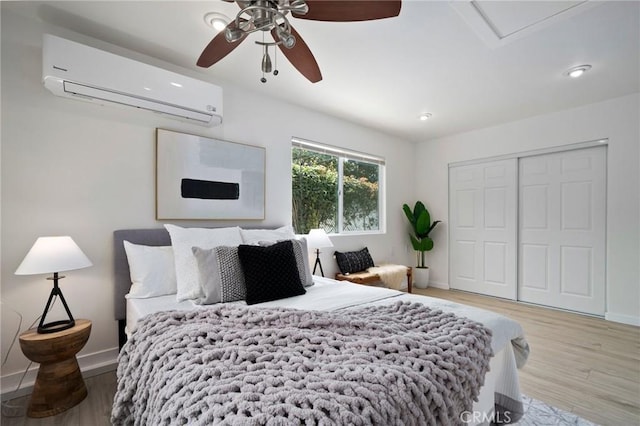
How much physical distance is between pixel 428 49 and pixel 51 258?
2932mm

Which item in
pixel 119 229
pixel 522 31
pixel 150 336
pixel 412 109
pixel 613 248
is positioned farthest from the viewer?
pixel 412 109

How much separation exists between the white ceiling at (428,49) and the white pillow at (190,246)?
1.45m

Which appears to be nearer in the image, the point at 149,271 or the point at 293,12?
the point at 293,12

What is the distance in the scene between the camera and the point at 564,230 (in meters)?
3.69

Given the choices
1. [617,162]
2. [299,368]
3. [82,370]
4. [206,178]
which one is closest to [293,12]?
[299,368]

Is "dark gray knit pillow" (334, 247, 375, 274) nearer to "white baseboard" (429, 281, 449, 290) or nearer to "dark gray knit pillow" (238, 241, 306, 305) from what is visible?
"white baseboard" (429, 281, 449, 290)

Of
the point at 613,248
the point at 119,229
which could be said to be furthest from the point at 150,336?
the point at 613,248

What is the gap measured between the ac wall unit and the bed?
161 cm

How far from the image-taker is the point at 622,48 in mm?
2314

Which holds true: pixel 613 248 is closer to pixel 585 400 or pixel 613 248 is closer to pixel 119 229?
pixel 585 400

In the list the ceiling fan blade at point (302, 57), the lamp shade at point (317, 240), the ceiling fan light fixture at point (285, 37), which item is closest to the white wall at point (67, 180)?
the lamp shade at point (317, 240)

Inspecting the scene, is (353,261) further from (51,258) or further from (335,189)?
(51,258)

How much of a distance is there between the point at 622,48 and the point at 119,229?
4179 millimetres

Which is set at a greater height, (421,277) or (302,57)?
(302,57)
